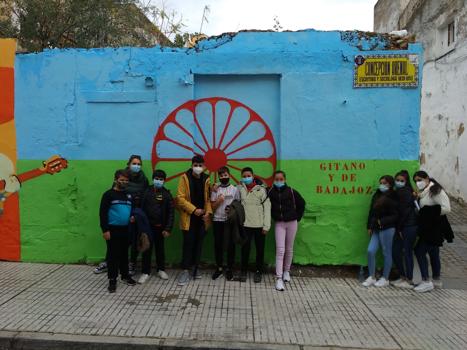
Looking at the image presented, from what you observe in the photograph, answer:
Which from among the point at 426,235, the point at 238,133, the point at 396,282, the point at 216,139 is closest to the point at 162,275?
the point at 216,139

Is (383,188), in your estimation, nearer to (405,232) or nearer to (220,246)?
(405,232)

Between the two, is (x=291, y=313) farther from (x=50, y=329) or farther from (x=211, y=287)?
(x=50, y=329)

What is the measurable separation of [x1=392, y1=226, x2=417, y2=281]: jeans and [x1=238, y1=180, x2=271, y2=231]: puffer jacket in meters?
1.80

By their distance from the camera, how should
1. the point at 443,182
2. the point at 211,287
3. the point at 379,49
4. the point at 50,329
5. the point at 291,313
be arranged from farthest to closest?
1. the point at 443,182
2. the point at 379,49
3. the point at 211,287
4. the point at 291,313
5. the point at 50,329

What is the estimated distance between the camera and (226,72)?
5758mm

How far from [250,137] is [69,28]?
693 centimetres

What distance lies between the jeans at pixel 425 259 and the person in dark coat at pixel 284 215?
1.64 meters

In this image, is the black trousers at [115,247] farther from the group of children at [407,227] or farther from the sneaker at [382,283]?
the sneaker at [382,283]

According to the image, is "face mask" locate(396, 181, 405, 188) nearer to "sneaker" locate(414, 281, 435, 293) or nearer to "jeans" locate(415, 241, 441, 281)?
"jeans" locate(415, 241, 441, 281)

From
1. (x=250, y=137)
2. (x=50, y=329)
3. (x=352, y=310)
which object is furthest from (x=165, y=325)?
(x=250, y=137)

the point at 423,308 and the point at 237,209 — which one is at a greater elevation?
the point at 237,209

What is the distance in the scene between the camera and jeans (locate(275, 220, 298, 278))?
5461 millimetres

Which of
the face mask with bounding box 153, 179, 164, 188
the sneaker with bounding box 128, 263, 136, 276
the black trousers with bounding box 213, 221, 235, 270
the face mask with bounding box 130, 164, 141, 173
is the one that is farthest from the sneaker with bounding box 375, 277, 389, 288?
the face mask with bounding box 130, 164, 141, 173

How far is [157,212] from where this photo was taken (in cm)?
534
